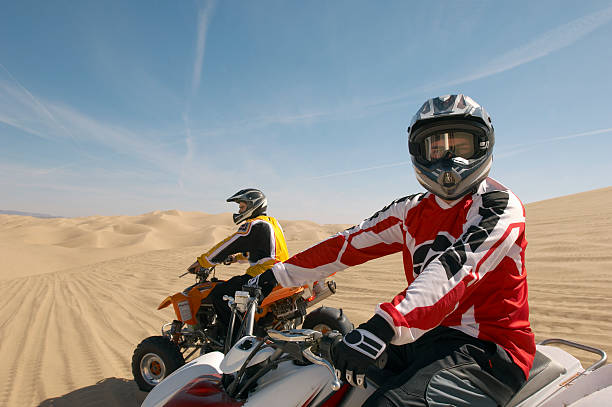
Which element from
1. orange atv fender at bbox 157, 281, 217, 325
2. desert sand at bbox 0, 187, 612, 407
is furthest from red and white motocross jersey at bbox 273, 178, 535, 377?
desert sand at bbox 0, 187, 612, 407

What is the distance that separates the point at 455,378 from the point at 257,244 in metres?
2.77

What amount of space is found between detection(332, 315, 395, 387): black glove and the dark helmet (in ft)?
10.1

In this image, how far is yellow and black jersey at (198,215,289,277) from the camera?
375 cm

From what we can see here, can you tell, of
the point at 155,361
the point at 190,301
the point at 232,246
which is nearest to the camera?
the point at 155,361

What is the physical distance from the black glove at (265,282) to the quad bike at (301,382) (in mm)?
531

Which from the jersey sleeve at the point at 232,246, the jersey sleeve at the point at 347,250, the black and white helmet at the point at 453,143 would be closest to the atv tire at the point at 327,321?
the jersey sleeve at the point at 232,246

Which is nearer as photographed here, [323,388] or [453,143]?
[323,388]

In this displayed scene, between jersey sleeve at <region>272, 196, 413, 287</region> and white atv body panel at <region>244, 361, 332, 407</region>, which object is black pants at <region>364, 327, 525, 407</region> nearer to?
white atv body panel at <region>244, 361, 332, 407</region>

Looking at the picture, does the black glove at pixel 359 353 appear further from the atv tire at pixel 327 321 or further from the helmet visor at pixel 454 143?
the atv tire at pixel 327 321

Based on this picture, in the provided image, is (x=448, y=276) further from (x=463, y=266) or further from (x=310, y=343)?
(x=310, y=343)

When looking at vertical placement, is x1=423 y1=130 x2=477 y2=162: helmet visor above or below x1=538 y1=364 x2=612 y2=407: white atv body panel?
above

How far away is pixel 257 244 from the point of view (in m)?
3.91

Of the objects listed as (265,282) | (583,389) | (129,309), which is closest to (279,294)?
(265,282)

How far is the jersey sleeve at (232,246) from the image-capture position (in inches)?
144
